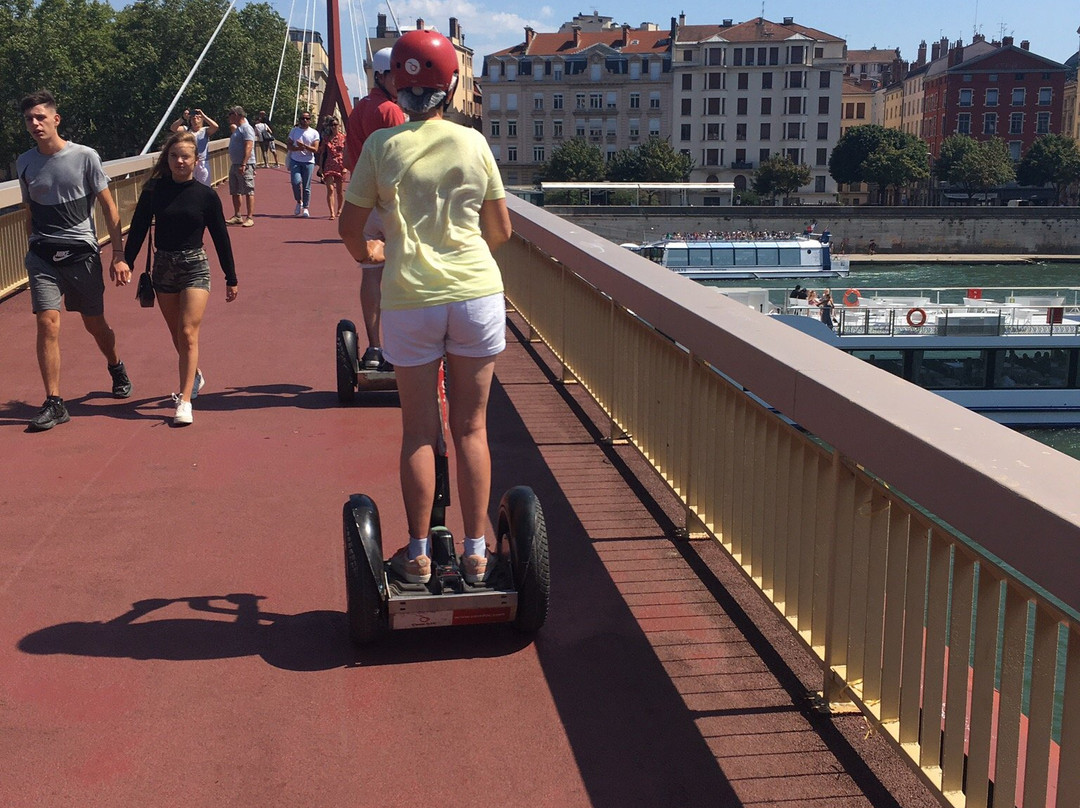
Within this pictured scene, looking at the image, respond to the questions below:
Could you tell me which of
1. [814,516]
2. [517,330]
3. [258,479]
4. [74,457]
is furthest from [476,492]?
[517,330]

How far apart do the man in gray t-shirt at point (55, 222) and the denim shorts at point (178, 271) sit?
21cm

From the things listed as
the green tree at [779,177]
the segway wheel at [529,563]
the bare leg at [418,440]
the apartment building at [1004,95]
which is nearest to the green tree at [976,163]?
the apartment building at [1004,95]

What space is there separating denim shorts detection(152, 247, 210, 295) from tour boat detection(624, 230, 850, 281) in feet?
243

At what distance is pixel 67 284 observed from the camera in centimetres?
696

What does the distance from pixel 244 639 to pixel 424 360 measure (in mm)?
1020

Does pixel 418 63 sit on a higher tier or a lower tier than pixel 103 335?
higher

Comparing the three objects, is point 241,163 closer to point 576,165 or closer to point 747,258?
point 747,258

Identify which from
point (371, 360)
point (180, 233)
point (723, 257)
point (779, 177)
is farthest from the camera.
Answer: point (779, 177)

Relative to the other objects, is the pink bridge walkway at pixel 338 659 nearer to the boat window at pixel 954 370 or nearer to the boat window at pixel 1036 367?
the boat window at pixel 954 370

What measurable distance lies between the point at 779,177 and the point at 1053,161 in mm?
23266

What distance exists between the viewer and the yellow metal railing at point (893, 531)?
2375mm

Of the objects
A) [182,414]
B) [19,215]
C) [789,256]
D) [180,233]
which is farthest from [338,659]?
[789,256]

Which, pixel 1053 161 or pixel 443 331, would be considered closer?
pixel 443 331

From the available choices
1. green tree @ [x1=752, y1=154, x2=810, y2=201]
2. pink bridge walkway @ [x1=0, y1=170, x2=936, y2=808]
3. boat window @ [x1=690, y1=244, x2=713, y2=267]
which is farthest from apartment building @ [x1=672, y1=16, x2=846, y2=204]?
pink bridge walkway @ [x1=0, y1=170, x2=936, y2=808]
